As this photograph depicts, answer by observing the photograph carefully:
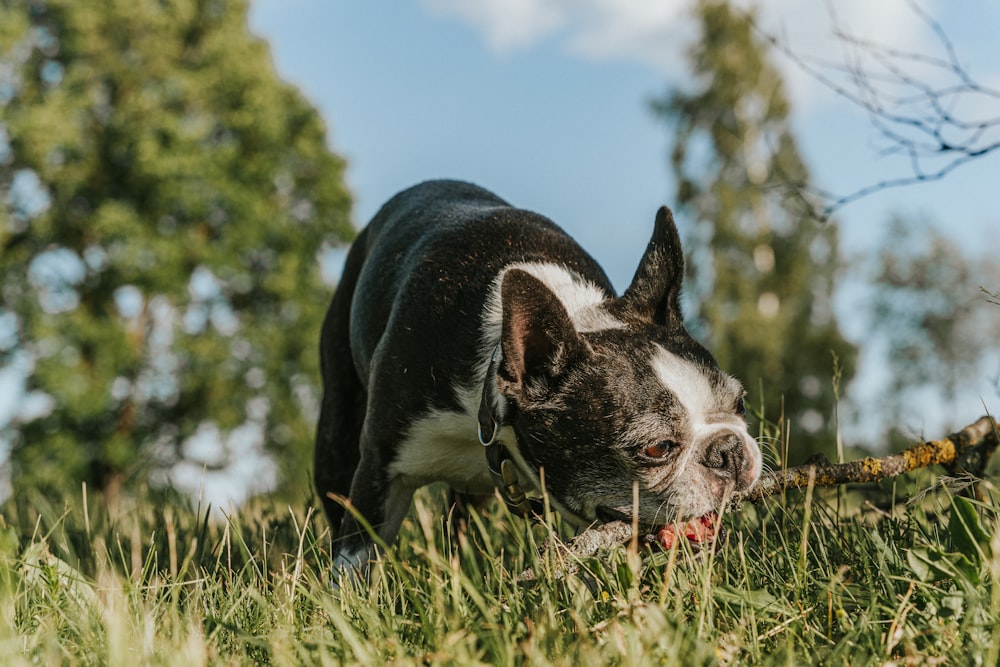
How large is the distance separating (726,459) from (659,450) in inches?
9.8

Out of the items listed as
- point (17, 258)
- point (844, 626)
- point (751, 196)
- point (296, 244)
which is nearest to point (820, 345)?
point (751, 196)

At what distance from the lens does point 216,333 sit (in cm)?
2498

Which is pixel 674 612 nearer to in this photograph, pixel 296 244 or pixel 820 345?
pixel 296 244

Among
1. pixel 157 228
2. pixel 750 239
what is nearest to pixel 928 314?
pixel 750 239

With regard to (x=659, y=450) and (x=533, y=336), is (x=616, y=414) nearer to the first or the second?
(x=659, y=450)

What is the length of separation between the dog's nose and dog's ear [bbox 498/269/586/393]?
62cm

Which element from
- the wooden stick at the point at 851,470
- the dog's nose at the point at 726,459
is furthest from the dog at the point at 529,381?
the wooden stick at the point at 851,470

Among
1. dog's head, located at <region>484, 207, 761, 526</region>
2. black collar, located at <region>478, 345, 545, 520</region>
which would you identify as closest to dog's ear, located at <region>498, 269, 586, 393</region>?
dog's head, located at <region>484, 207, 761, 526</region>

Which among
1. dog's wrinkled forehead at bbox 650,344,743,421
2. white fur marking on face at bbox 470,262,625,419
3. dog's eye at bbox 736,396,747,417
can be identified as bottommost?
dog's eye at bbox 736,396,747,417

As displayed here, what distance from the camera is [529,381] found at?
12.6 feet

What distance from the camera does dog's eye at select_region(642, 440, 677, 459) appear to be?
3615 mm

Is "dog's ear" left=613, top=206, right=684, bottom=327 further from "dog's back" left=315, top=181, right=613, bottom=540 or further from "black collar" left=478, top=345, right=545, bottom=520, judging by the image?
"black collar" left=478, top=345, right=545, bottom=520

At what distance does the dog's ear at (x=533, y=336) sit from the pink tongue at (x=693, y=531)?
726 mm

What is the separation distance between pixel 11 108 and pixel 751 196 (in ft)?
72.0
